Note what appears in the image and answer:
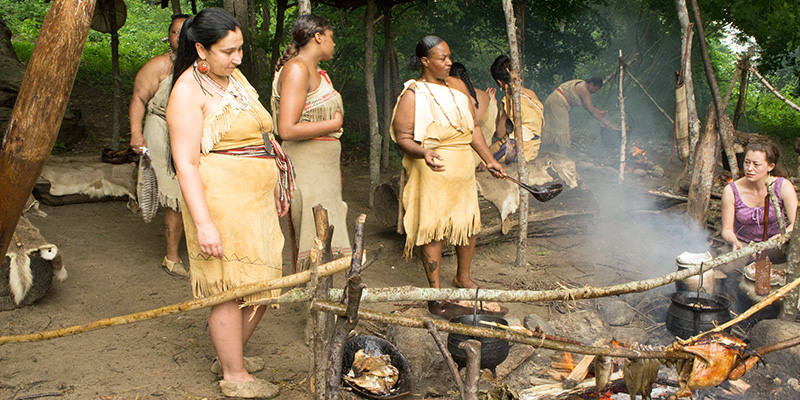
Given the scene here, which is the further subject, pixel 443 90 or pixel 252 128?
pixel 443 90

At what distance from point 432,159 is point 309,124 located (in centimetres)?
100

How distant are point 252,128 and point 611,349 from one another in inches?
76.3

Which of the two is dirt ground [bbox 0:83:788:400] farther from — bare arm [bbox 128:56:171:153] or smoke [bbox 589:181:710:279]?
bare arm [bbox 128:56:171:153]

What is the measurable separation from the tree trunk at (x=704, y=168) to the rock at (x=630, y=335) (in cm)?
204

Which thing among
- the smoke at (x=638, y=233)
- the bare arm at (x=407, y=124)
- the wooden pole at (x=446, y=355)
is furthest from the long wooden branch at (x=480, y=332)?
the smoke at (x=638, y=233)

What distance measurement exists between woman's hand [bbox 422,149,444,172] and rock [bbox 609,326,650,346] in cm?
176

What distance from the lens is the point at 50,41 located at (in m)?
2.13

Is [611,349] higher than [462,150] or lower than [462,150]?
lower

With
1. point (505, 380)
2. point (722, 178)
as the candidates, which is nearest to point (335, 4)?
point (722, 178)

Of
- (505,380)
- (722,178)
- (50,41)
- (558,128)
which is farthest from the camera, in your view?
(558,128)

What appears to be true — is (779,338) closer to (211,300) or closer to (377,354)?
(377,354)

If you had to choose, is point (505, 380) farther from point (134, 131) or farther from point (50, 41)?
point (134, 131)

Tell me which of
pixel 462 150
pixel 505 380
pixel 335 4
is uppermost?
pixel 335 4

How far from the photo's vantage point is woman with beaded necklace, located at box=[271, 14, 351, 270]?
3605mm
